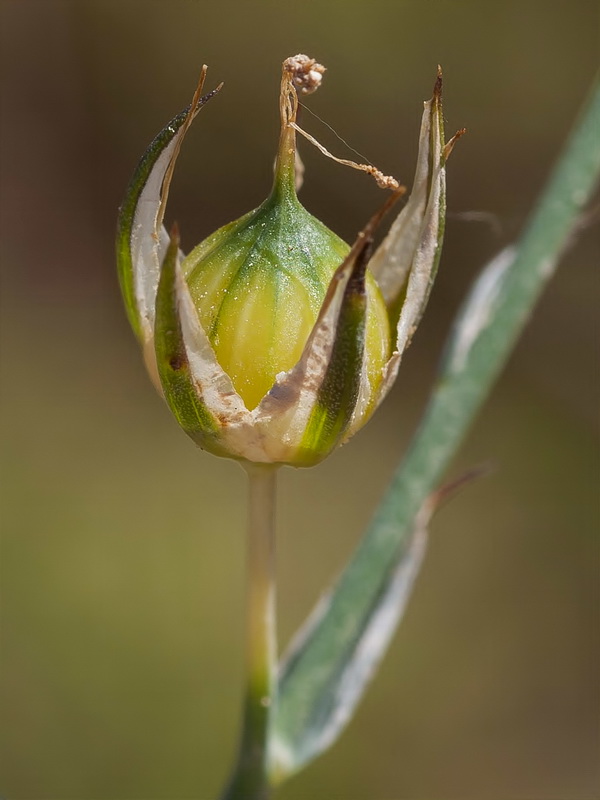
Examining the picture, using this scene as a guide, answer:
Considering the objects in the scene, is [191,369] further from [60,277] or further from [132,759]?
[60,277]

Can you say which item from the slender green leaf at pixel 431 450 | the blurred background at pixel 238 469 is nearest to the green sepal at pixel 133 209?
the slender green leaf at pixel 431 450

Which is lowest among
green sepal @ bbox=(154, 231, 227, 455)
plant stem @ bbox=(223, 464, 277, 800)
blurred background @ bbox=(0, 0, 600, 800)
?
blurred background @ bbox=(0, 0, 600, 800)

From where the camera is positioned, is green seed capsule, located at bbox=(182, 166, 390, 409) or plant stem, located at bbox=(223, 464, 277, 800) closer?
green seed capsule, located at bbox=(182, 166, 390, 409)

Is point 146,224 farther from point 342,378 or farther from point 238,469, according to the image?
point 238,469

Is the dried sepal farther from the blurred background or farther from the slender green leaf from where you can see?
the blurred background

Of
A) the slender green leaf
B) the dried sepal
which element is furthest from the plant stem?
the dried sepal

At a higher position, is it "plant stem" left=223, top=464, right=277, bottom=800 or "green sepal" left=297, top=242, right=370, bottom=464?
"green sepal" left=297, top=242, right=370, bottom=464

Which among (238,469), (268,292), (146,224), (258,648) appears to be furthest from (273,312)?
(238,469)

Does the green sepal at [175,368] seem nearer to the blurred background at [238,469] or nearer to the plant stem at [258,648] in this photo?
the plant stem at [258,648]
